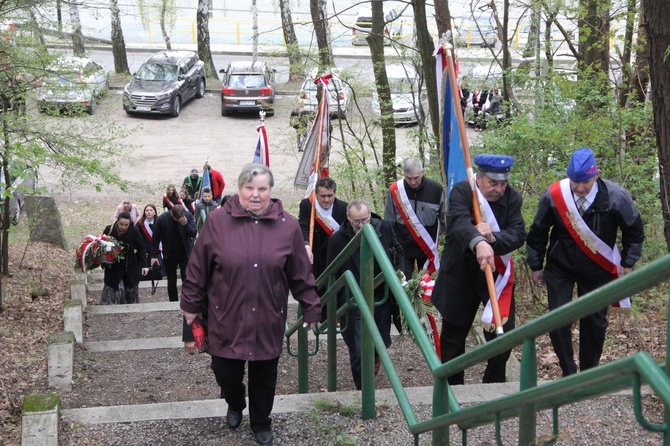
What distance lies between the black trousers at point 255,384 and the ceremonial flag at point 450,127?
2189 mm

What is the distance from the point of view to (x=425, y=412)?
495 centimetres

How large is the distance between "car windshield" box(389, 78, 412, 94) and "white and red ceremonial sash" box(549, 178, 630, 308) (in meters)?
9.78

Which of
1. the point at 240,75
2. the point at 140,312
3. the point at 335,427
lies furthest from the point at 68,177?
the point at 240,75

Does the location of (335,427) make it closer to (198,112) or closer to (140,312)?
(140,312)

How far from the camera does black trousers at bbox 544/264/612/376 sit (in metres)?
5.87

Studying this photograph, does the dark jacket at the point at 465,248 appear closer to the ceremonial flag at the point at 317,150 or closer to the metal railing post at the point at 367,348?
the metal railing post at the point at 367,348

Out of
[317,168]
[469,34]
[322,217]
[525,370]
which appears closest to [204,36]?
[469,34]

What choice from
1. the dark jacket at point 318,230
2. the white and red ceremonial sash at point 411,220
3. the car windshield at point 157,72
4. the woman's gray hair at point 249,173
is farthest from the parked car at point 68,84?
the car windshield at point 157,72

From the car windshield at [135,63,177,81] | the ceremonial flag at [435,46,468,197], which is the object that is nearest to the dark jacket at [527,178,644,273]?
the ceremonial flag at [435,46,468,197]

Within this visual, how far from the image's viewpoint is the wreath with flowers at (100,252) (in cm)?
1084

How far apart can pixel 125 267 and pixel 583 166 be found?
748 cm

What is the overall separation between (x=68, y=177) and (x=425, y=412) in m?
6.18

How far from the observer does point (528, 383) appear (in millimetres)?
3053

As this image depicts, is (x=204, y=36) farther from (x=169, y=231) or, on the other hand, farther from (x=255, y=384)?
(x=255, y=384)
